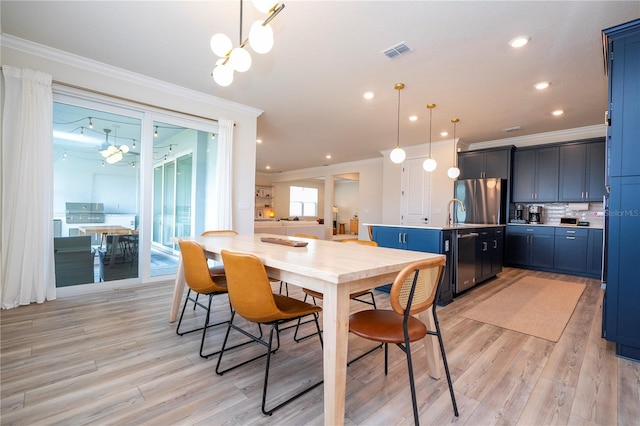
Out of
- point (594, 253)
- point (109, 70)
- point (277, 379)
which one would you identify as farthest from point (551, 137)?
point (109, 70)

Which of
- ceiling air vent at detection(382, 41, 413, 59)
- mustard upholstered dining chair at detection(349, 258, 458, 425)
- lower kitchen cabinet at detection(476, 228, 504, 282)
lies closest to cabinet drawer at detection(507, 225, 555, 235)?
lower kitchen cabinet at detection(476, 228, 504, 282)

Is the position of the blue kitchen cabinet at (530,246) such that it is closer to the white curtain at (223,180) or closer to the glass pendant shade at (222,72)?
the white curtain at (223,180)

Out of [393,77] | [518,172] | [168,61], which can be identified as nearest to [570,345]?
[393,77]

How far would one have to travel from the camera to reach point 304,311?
5.65ft

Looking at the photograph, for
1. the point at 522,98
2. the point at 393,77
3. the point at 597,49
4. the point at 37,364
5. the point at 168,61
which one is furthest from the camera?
the point at 522,98

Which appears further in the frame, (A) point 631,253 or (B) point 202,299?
(B) point 202,299

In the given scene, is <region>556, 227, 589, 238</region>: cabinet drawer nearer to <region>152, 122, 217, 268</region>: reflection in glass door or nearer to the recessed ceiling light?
the recessed ceiling light

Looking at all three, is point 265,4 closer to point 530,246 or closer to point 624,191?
point 624,191

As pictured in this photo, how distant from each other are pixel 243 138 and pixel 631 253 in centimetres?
456

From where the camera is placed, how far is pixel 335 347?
1276mm

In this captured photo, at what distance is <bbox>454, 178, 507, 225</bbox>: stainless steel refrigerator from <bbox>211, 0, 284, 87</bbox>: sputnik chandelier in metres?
5.25

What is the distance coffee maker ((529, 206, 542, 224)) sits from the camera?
5750 mm

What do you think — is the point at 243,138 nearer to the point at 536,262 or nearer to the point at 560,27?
the point at 560,27

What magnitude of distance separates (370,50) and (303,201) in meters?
11.0
